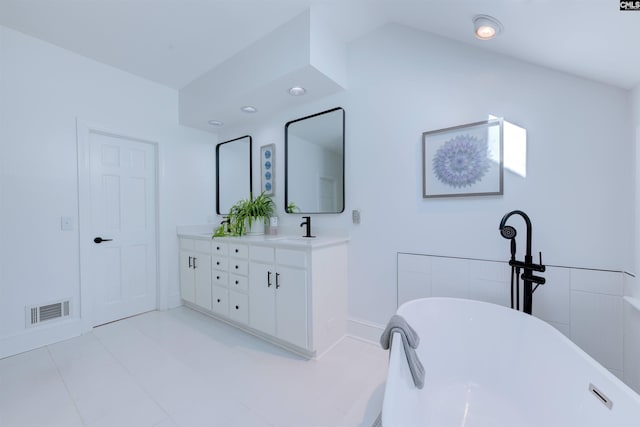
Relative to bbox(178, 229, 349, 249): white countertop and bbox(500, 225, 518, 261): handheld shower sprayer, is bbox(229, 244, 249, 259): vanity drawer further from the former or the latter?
bbox(500, 225, 518, 261): handheld shower sprayer

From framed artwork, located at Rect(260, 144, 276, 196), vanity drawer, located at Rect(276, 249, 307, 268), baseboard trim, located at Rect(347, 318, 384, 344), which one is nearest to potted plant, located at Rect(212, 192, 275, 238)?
framed artwork, located at Rect(260, 144, 276, 196)

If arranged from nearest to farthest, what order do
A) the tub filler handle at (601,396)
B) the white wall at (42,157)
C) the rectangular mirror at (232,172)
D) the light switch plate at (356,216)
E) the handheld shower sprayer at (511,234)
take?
the tub filler handle at (601,396), the handheld shower sprayer at (511,234), the white wall at (42,157), the light switch plate at (356,216), the rectangular mirror at (232,172)

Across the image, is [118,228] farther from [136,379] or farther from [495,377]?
[495,377]

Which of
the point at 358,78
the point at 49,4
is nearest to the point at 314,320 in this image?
the point at 358,78

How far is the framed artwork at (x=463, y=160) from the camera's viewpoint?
178 centimetres

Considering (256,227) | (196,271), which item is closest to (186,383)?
(196,271)

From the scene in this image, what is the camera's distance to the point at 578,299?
157 centimetres

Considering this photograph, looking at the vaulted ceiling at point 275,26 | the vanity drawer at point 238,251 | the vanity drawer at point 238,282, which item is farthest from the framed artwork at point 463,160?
the vanity drawer at point 238,282

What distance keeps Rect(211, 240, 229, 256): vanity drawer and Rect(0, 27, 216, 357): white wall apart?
1.25 metres

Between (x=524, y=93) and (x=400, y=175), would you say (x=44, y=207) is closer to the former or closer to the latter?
(x=400, y=175)

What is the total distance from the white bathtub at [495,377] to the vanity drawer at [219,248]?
71.8 inches

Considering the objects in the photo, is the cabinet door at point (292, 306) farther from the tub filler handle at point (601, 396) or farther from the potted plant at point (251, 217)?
the tub filler handle at point (601, 396)

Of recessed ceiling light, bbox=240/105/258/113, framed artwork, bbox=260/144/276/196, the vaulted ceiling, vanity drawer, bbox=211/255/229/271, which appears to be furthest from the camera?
framed artwork, bbox=260/144/276/196

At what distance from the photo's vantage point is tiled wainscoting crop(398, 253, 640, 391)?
4.78 feet
